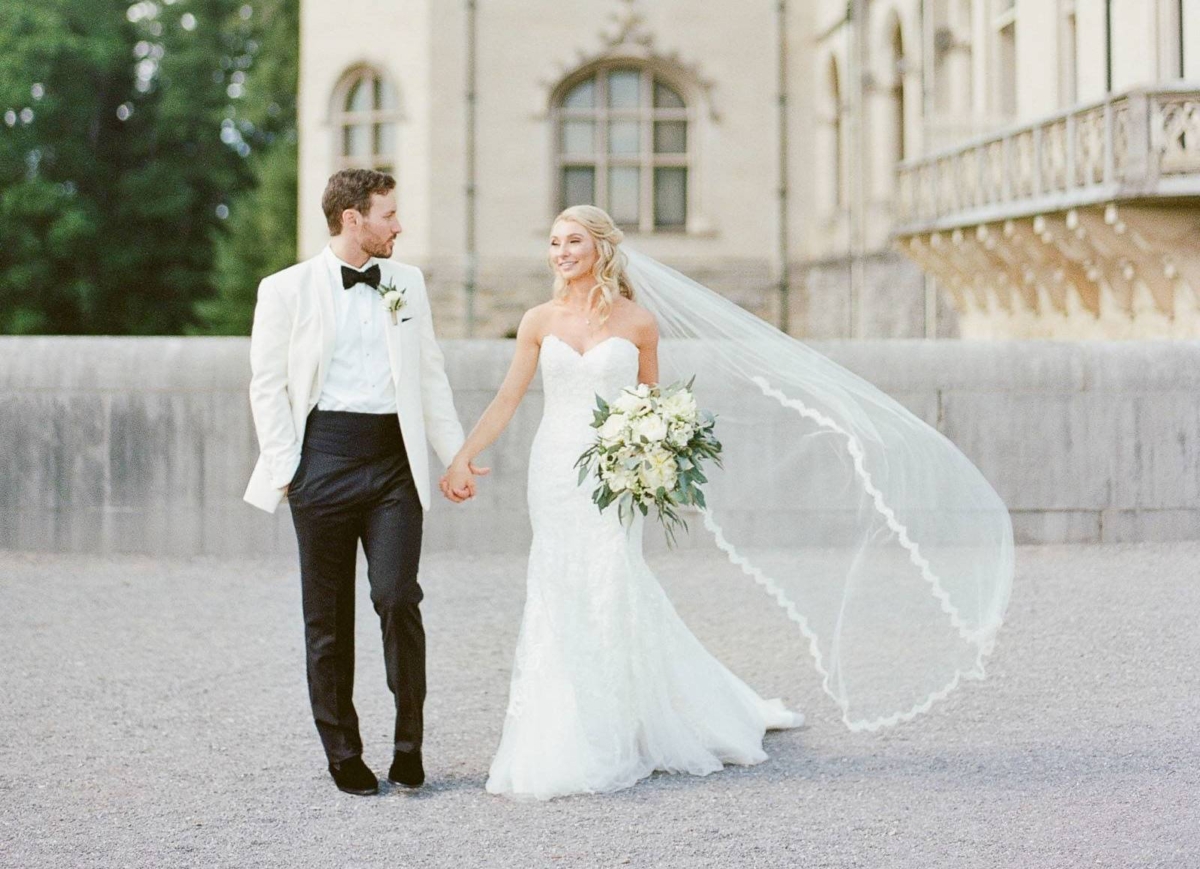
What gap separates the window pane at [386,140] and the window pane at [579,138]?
8.33 feet

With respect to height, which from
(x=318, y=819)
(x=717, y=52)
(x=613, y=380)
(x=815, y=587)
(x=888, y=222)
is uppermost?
(x=717, y=52)

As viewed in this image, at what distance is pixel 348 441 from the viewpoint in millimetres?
5594

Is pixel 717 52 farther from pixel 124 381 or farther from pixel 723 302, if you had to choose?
pixel 723 302

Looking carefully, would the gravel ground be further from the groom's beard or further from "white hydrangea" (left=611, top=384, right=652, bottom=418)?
the groom's beard

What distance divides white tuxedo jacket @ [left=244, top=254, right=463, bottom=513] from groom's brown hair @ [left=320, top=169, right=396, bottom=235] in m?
0.16

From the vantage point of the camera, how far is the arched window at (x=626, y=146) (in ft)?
88.6

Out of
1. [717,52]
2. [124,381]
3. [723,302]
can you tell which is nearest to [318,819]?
[723,302]

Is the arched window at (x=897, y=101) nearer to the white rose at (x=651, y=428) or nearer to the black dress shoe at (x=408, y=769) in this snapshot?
the white rose at (x=651, y=428)

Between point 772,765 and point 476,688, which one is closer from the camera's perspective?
point 772,765

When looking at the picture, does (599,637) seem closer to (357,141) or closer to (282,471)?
(282,471)

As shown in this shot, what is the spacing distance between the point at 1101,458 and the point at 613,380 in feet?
18.5

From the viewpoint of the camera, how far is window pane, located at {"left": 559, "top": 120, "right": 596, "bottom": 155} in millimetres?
27078

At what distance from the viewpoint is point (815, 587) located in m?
6.27

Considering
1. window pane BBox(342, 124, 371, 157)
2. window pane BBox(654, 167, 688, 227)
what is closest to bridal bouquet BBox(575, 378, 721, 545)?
window pane BBox(654, 167, 688, 227)
